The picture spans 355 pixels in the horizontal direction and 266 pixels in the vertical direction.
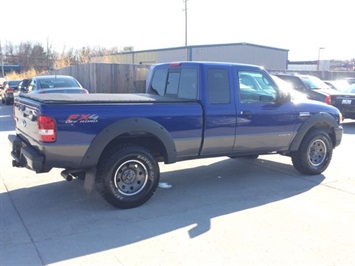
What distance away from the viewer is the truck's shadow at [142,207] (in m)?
3.86

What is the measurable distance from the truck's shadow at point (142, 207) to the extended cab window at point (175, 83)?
1468 millimetres

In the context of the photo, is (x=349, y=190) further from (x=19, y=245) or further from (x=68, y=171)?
(x=19, y=245)

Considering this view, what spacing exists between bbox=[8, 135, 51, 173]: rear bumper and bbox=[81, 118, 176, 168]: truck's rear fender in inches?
19.2

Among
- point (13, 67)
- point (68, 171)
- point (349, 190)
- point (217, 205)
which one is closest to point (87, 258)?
point (68, 171)

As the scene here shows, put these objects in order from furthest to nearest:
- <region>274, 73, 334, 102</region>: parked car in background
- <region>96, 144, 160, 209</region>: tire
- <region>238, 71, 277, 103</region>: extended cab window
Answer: <region>274, 73, 334, 102</region>: parked car in background → <region>238, 71, 277, 103</region>: extended cab window → <region>96, 144, 160, 209</region>: tire

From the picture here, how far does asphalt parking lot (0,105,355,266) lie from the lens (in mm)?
3535

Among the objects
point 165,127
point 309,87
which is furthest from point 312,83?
point 165,127

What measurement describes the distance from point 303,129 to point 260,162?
149 cm

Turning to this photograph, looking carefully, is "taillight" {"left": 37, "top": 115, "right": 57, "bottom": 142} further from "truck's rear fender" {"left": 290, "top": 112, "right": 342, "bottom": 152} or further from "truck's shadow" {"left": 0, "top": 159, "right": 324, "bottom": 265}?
Answer: "truck's rear fender" {"left": 290, "top": 112, "right": 342, "bottom": 152}

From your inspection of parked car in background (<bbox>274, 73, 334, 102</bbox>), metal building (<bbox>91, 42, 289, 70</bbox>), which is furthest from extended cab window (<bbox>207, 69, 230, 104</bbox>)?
metal building (<bbox>91, 42, 289, 70</bbox>)

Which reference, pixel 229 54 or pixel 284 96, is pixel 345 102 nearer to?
pixel 284 96

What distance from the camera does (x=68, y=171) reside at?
4.68 meters

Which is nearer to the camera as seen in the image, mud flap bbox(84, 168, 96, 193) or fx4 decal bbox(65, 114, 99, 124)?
fx4 decal bbox(65, 114, 99, 124)

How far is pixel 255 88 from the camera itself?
577cm
